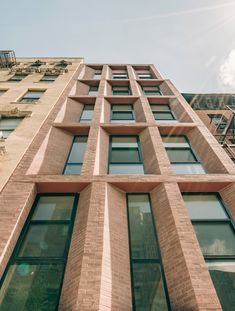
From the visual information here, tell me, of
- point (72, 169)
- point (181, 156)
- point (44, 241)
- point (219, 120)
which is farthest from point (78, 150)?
point (219, 120)

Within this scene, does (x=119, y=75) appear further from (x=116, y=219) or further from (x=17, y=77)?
(x=116, y=219)

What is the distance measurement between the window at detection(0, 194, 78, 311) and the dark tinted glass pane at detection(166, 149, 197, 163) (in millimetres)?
4721

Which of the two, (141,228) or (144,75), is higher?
(144,75)

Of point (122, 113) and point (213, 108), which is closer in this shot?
point (122, 113)

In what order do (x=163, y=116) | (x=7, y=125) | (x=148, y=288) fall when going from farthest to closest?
(x=163, y=116), (x=7, y=125), (x=148, y=288)

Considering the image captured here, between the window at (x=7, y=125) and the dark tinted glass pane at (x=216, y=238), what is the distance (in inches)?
349

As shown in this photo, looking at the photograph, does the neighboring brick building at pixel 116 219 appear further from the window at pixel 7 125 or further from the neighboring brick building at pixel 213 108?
the neighboring brick building at pixel 213 108

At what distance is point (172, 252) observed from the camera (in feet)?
Answer: 18.9

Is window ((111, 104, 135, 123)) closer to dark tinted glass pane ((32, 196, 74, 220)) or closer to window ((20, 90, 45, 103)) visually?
window ((20, 90, 45, 103))

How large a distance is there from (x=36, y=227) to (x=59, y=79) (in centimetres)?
1235

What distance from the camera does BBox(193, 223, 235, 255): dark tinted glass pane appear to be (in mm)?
6215

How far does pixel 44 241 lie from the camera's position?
636cm

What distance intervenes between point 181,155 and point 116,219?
4847 millimetres

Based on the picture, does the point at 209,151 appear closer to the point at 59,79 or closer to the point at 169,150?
the point at 169,150
